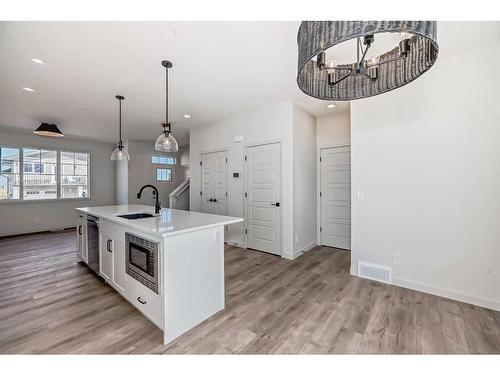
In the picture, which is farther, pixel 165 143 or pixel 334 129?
pixel 334 129

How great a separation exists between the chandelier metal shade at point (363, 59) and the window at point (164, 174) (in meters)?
7.00

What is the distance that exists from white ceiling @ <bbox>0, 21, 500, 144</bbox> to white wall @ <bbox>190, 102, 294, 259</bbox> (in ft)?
0.73

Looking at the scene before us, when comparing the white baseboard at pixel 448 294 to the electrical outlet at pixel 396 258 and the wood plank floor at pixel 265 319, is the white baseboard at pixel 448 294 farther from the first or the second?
the electrical outlet at pixel 396 258

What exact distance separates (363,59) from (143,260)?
224cm

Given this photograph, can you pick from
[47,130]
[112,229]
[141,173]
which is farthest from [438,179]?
[141,173]

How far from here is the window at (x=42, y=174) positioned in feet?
17.6

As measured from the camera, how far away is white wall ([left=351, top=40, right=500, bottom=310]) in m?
2.21

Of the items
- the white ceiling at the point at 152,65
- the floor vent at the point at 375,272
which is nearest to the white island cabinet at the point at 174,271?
the white ceiling at the point at 152,65

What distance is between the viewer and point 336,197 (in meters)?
4.27

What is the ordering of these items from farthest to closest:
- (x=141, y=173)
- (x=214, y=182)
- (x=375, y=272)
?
(x=141, y=173) < (x=214, y=182) < (x=375, y=272)

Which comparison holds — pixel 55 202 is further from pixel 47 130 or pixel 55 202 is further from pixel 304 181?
pixel 304 181

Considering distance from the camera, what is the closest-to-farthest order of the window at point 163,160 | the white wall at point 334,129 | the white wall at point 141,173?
the white wall at point 334,129
the white wall at point 141,173
the window at point 163,160

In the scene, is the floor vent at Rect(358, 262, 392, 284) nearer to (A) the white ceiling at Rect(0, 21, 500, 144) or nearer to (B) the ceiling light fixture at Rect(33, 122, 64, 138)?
(A) the white ceiling at Rect(0, 21, 500, 144)

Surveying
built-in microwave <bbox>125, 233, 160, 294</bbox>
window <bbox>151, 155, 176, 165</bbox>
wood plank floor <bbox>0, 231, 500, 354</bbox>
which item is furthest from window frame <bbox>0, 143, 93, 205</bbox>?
built-in microwave <bbox>125, 233, 160, 294</bbox>
